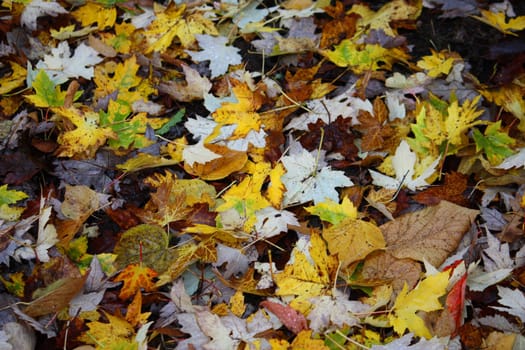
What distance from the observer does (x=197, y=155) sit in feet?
6.35

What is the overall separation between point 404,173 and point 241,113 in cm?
65

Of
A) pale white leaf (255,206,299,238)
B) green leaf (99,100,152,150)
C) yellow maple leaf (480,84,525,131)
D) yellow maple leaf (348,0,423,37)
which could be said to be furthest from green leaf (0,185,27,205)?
yellow maple leaf (480,84,525,131)

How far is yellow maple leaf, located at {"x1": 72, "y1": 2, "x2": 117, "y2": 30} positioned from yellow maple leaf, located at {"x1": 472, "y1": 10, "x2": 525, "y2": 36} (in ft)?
5.24

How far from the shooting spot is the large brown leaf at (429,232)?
1.64m

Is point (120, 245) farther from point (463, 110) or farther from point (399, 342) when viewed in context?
point (463, 110)

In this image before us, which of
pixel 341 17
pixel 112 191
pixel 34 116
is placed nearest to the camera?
pixel 112 191

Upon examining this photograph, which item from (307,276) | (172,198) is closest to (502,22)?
(307,276)

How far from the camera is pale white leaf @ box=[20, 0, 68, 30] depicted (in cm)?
235

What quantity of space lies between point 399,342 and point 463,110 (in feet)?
2.99

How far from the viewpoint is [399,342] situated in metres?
1.45

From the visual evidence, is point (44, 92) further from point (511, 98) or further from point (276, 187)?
point (511, 98)

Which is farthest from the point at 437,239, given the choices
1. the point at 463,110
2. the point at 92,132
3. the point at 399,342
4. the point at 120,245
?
the point at 92,132

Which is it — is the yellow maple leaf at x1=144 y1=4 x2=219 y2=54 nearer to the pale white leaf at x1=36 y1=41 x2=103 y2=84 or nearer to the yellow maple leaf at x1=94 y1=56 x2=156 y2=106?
the yellow maple leaf at x1=94 y1=56 x2=156 y2=106

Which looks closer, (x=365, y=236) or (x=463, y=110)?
(x=365, y=236)
